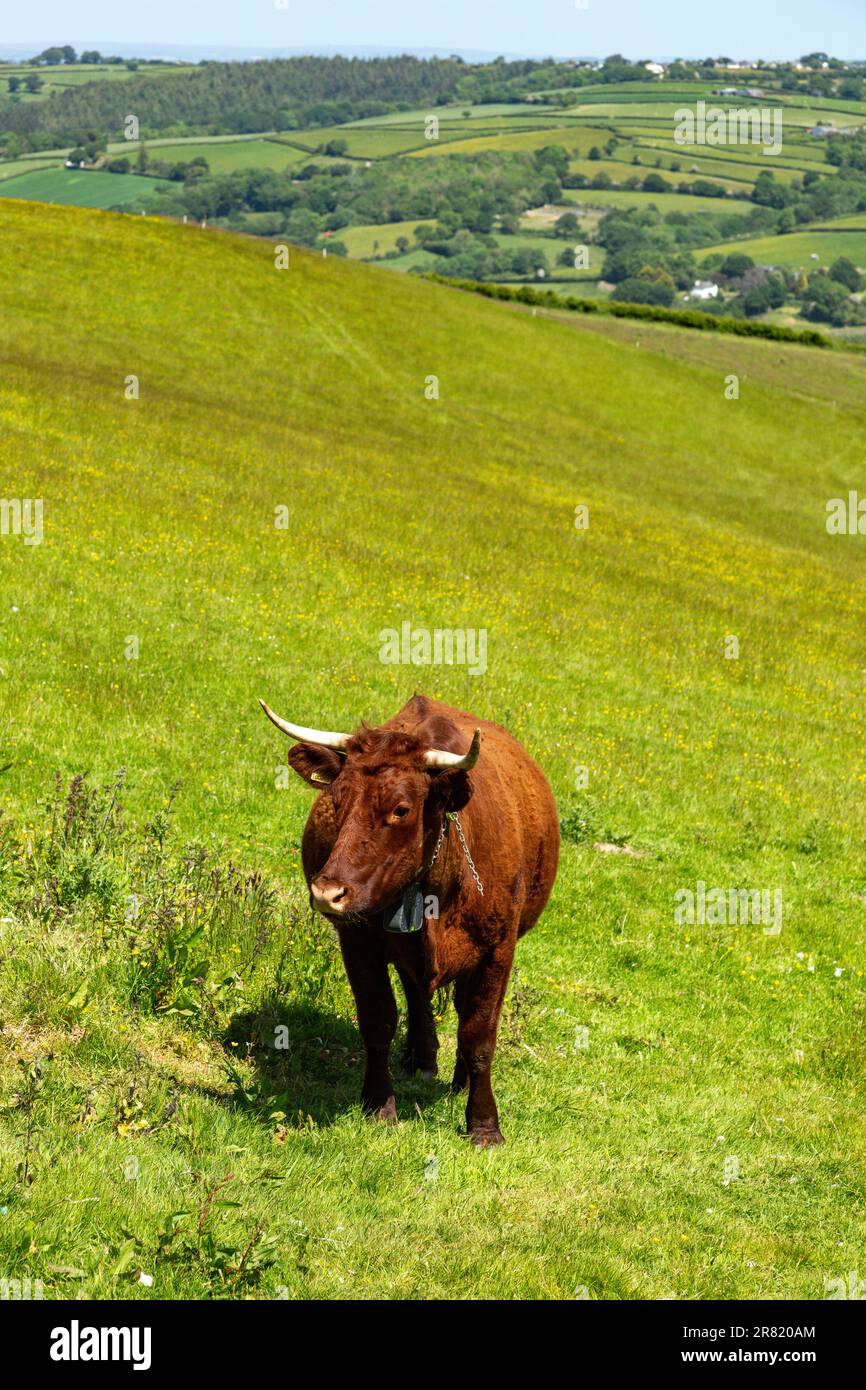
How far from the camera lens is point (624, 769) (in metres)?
19.0

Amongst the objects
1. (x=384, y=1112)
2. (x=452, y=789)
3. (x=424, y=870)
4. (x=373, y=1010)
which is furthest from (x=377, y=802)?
(x=384, y=1112)

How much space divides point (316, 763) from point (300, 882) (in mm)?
6022

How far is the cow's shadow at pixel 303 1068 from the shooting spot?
8.54m

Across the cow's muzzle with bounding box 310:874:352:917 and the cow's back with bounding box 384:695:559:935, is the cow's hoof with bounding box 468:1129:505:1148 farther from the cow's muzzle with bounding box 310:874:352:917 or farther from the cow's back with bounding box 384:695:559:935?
the cow's muzzle with bounding box 310:874:352:917

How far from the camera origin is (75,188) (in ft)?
575

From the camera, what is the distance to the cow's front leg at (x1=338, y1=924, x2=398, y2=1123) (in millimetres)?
8328

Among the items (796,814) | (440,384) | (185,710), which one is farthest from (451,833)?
(440,384)

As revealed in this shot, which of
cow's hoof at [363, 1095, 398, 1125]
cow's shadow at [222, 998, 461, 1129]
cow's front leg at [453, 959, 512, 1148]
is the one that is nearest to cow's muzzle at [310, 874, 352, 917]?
cow's shadow at [222, 998, 461, 1129]

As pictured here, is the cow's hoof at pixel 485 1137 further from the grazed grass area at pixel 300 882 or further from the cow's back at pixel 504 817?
the cow's back at pixel 504 817

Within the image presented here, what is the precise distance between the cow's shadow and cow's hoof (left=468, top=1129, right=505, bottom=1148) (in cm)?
46

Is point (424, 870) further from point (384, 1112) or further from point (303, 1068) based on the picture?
point (303, 1068)
